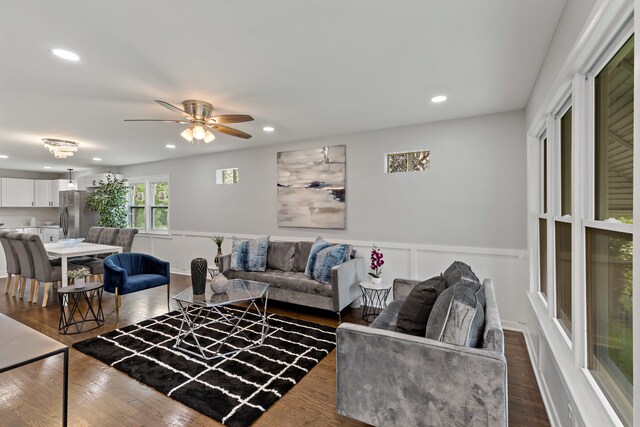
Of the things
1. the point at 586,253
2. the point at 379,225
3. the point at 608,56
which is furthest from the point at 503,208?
the point at 608,56

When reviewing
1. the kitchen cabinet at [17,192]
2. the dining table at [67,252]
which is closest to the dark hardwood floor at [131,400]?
the dining table at [67,252]

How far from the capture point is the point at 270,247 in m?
4.67

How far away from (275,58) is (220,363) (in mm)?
2584

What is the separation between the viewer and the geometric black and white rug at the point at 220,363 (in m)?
2.11

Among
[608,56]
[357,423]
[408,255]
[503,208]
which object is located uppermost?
[608,56]

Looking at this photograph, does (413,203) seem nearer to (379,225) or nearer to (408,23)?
(379,225)

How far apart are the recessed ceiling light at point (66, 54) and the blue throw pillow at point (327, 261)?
9.85ft

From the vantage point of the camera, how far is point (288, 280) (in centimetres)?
389

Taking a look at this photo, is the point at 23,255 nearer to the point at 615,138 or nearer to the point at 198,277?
the point at 198,277

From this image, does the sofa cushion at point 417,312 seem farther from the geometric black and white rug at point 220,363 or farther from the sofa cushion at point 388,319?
the geometric black and white rug at point 220,363

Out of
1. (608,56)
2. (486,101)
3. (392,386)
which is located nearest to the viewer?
(608,56)

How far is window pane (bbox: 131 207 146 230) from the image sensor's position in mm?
Result: 7124

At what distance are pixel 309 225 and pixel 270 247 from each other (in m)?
0.71

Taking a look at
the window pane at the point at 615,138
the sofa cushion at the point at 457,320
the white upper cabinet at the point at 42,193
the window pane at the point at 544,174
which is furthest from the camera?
the white upper cabinet at the point at 42,193
